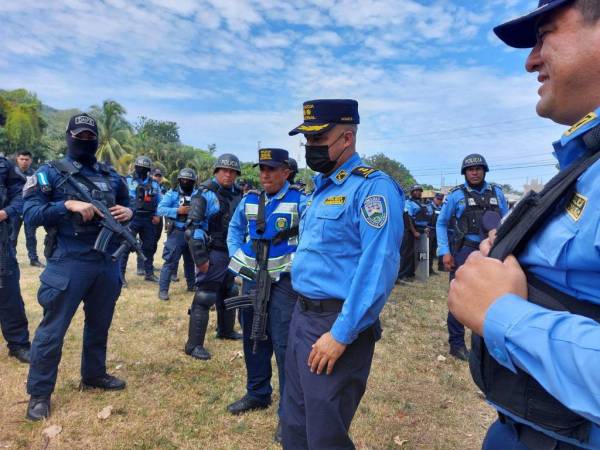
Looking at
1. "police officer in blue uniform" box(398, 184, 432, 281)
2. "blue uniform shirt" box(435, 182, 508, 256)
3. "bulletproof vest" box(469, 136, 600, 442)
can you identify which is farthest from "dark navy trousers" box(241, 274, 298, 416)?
"police officer in blue uniform" box(398, 184, 432, 281)

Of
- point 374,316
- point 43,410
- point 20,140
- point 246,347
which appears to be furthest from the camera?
point 20,140

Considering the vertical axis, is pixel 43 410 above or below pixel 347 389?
below

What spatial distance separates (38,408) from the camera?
10.6 feet

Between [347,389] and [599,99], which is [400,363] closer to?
[347,389]

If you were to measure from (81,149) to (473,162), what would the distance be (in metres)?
4.47

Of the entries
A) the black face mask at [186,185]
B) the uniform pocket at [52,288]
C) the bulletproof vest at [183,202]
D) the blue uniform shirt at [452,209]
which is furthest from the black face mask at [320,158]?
the black face mask at [186,185]

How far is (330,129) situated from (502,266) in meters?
1.51

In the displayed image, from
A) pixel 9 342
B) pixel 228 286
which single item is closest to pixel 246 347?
pixel 228 286

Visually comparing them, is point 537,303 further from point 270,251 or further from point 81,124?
point 81,124

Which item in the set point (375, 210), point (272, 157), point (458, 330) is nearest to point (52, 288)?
point (272, 157)

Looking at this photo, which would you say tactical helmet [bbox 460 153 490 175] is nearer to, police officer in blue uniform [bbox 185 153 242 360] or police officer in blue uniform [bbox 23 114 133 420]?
police officer in blue uniform [bbox 185 153 242 360]

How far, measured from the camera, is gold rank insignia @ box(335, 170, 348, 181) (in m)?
2.21

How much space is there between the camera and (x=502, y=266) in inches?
36.4

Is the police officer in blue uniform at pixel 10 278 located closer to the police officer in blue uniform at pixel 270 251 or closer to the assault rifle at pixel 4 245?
the assault rifle at pixel 4 245
